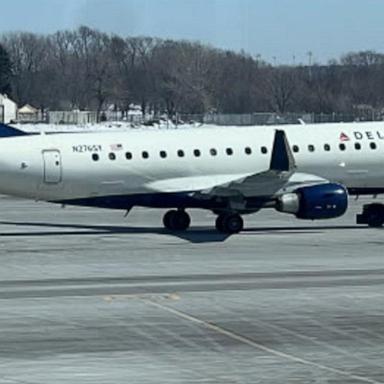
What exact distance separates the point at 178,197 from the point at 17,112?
114 metres

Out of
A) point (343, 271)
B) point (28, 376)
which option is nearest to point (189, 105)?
point (343, 271)

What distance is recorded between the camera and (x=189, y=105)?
152 metres

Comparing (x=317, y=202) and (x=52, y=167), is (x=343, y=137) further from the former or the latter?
(x=52, y=167)

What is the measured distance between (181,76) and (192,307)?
108431 mm

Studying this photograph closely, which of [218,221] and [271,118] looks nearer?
[218,221]

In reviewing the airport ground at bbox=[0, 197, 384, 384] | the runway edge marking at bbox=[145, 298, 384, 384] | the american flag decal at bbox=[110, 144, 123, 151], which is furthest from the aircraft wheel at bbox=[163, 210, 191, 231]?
the runway edge marking at bbox=[145, 298, 384, 384]

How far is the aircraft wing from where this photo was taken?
37.8 metres

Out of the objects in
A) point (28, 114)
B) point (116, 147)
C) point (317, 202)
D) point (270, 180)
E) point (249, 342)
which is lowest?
point (249, 342)

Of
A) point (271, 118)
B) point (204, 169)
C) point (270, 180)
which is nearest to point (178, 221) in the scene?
point (204, 169)

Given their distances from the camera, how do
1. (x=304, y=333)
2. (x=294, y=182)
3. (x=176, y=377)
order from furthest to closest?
1. (x=294, y=182)
2. (x=304, y=333)
3. (x=176, y=377)

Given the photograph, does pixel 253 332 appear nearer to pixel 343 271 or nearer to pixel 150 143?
pixel 343 271

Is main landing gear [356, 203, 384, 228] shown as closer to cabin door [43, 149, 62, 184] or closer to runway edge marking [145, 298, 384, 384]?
cabin door [43, 149, 62, 184]

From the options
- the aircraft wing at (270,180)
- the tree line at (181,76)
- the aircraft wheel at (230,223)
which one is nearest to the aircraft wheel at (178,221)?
the aircraft wing at (270,180)

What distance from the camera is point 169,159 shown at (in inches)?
1545
